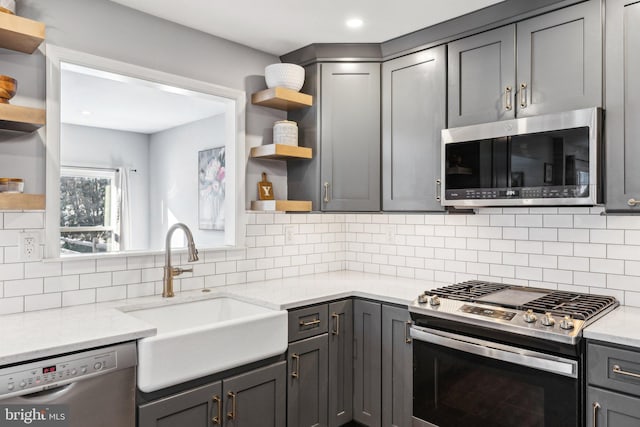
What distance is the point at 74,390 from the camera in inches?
64.0

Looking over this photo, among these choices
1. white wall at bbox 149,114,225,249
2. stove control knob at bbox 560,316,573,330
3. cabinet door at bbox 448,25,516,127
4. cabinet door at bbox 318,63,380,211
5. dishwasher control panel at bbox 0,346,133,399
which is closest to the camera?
dishwasher control panel at bbox 0,346,133,399

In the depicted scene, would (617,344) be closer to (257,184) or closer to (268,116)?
(257,184)

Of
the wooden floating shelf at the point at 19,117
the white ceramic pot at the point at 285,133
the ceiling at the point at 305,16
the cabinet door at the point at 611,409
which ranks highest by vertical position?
the ceiling at the point at 305,16

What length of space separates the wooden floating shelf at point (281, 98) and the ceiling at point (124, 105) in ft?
1.85

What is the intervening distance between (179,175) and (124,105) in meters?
1.27

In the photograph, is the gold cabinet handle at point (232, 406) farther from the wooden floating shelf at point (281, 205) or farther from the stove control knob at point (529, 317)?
the stove control knob at point (529, 317)

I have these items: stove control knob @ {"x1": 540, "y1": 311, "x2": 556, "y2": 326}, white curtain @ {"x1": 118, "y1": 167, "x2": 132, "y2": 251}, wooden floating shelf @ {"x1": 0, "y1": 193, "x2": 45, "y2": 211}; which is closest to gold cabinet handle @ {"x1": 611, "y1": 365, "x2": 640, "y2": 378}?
stove control knob @ {"x1": 540, "y1": 311, "x2": 556, "y2": 326}

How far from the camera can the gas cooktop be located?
72.4 inches

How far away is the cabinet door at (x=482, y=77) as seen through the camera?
2.30 meters

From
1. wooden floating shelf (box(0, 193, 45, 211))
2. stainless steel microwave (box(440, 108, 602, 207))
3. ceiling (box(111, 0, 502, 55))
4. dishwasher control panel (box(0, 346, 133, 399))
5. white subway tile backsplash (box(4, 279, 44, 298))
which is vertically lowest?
dishwasher control panel (box(0, 346, 133, 399))

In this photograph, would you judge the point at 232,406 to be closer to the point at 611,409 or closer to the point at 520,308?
the point at 520,308

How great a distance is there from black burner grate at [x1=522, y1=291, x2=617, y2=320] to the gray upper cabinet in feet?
2.98

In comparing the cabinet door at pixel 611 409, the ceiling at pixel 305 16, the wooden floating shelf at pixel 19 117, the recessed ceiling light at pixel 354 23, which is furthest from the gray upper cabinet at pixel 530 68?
the wooden floating shelf at pixel 19 117

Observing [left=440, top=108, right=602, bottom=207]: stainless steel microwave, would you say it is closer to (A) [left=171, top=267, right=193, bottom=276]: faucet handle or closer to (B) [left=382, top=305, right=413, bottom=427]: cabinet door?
(B) [left=382, top=305, right=413, bottom=427]: cabinet door
